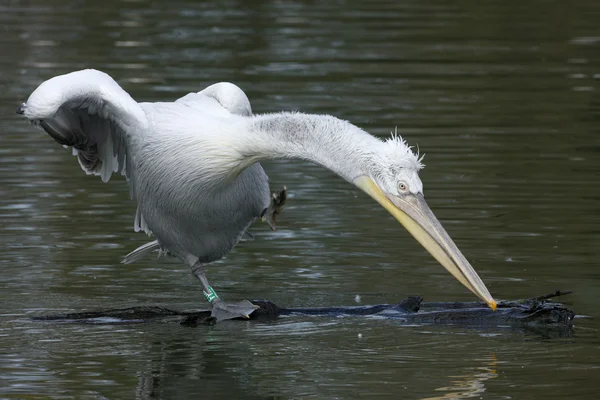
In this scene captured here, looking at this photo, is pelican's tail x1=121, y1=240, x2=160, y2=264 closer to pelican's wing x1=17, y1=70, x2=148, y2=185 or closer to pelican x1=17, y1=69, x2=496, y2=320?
pelican x1=17, y1=69, x2=496, y2=320

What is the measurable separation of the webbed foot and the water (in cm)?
8

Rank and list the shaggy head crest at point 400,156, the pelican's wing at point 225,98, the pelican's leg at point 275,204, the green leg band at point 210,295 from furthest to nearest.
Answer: the pelican's leg at point 275,204 < the pelican's wing at point 225,98 < the green leg band at point 210,295 < the shaggy head crest at point 400,156

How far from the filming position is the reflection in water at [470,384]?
20.9ft

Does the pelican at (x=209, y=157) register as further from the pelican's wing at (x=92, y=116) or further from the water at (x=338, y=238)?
the water at (x=338, y=238)

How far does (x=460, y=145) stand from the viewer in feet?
43.1

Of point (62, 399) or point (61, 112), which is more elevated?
point (61, 112)

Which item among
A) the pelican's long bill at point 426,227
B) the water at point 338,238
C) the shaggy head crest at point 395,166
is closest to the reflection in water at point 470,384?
the water at point 338,238

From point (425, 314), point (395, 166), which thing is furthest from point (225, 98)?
point (395, 166)

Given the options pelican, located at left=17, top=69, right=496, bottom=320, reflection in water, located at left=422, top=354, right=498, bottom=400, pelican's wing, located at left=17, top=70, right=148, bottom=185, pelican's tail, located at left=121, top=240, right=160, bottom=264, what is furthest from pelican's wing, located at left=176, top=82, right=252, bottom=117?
reflection in water, located at left=422, top=354, right=498, bottom=400

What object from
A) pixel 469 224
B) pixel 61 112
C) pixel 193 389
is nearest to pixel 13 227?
pixel 61 112

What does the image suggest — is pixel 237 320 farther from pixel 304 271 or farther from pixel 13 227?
pixel 13 227

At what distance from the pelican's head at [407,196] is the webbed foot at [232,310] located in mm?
1671

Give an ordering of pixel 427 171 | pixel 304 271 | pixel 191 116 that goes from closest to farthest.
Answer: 1. pixel 191 116
2. pixel 304 271
3. pixel 427 171

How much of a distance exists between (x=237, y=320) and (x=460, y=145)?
565 centimetres
